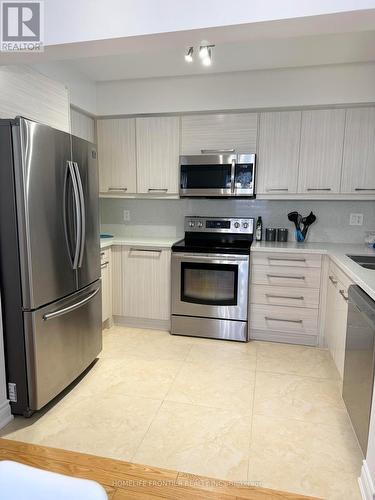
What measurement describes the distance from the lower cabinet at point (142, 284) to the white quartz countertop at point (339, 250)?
3.07 ft

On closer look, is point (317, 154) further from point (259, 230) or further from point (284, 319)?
point (284, 319)

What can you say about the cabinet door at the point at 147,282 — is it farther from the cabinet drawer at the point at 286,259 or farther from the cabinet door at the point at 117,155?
the cabinet drawer at the point at 286,259

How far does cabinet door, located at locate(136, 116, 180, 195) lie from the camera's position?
11.0 ft

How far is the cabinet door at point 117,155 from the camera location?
345cm

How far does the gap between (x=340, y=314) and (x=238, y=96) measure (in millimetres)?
2127

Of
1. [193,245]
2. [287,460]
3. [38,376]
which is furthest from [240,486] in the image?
[193,245]

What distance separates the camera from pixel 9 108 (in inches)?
81.0

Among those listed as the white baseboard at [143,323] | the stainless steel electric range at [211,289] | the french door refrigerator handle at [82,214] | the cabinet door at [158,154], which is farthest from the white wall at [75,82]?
the white baseboard at [143,323]

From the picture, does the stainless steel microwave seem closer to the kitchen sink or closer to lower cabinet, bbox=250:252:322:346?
lower cabinet, bbox=250:252:322:346

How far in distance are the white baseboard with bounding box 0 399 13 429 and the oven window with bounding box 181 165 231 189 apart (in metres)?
2.30

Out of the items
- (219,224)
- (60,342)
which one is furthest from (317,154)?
(60,342)

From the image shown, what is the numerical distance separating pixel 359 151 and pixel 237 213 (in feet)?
4.17

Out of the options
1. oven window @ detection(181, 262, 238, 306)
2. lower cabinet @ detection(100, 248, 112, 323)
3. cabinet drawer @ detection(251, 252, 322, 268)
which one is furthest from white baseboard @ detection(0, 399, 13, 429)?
cabinet drawer @ detection(251, 252, 322, 268)

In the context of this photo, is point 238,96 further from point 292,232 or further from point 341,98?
→ point 292,232
